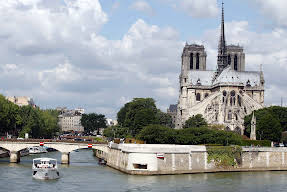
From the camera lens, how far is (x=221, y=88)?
5094 inches

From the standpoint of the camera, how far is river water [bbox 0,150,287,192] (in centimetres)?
5466

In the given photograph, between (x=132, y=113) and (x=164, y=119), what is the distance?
973 inches

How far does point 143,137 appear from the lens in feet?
279

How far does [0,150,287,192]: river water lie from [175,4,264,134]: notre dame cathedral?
55938 millimetres

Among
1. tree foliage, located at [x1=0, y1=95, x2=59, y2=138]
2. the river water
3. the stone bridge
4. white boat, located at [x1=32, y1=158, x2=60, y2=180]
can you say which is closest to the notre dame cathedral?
Answer: tree foliage, located at [x1=0, y1=95, x2=59, y2=138]

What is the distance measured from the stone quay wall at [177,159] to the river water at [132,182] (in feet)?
5.60

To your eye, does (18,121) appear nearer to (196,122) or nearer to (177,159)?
(196,122)

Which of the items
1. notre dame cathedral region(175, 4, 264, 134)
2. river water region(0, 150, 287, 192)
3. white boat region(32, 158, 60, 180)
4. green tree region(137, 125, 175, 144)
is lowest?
river water region(0, 150, 287, 192)

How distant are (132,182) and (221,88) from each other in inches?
2893

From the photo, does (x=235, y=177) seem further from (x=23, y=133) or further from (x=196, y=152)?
→ (x=23, y=133)

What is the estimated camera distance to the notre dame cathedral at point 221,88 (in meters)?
126

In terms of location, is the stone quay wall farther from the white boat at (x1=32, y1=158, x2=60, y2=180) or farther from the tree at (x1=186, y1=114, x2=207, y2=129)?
the tree at (x1=186, y1=114, x2=207, y2=129)

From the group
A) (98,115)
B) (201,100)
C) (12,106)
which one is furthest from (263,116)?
(98,115)

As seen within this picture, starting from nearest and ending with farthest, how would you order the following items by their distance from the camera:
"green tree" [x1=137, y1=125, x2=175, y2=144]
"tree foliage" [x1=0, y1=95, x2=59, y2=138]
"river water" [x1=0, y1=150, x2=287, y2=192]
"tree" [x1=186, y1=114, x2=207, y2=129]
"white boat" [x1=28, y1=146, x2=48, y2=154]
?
1. "river water" [x1=0, y1=150, x2=287, y2=192]
2. "green tree" [x1=137, y1=125, x2=175, y2=144]
3. "tree foliage" [x1=0, y1=95, x2=59, y2=138]
4. "white boat" [x1=28, y1=146, x2=48, y2=154]
5. "tree" [x1=186, y1=114, x2=207, y2=129]
